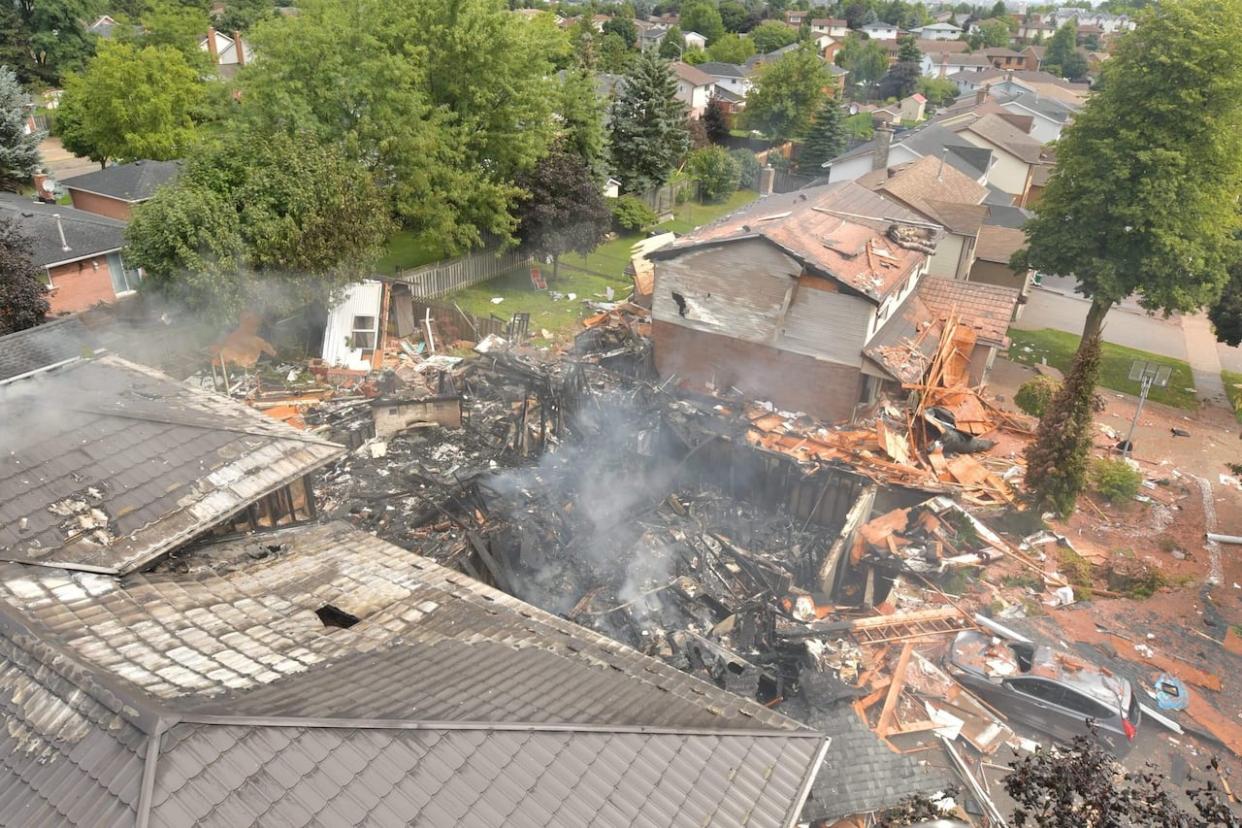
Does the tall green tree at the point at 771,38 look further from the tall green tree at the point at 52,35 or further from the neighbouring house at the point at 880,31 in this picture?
the tall green tree at the point at 52,35

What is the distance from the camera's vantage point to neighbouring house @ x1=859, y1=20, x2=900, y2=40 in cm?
12650

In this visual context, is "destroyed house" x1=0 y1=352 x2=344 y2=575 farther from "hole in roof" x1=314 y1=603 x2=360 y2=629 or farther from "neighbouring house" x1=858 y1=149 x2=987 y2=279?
"neighbouring house" x1=858 y1=149 x2=987 y2=279

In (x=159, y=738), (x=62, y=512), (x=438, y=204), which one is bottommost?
(x=438, y=204)

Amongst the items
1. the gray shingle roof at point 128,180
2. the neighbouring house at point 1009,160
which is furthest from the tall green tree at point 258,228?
the neighbouring house at point 1009,160

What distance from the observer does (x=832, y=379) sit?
71.4 feet

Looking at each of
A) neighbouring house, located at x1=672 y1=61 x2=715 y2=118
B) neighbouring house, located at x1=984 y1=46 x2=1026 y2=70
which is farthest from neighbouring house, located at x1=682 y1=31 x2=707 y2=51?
neighbouring house, located at x1=984 y1=46 x2=1026 y2=70

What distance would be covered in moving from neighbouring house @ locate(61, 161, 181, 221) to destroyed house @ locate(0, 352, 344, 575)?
996 inches

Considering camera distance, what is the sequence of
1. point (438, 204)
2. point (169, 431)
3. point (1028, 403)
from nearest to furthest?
point (169, 431), point (1028, 403), point (438, 204)

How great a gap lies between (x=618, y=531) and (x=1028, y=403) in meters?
14.7

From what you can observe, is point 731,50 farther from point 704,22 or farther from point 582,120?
point 582,120

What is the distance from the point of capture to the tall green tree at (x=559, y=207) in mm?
29047

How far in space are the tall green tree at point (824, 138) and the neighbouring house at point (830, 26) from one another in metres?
72.9

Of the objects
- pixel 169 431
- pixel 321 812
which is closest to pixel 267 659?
pixel 321 812

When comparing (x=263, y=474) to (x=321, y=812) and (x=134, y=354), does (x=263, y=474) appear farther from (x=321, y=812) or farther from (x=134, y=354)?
Result: (x=134, y=354)
